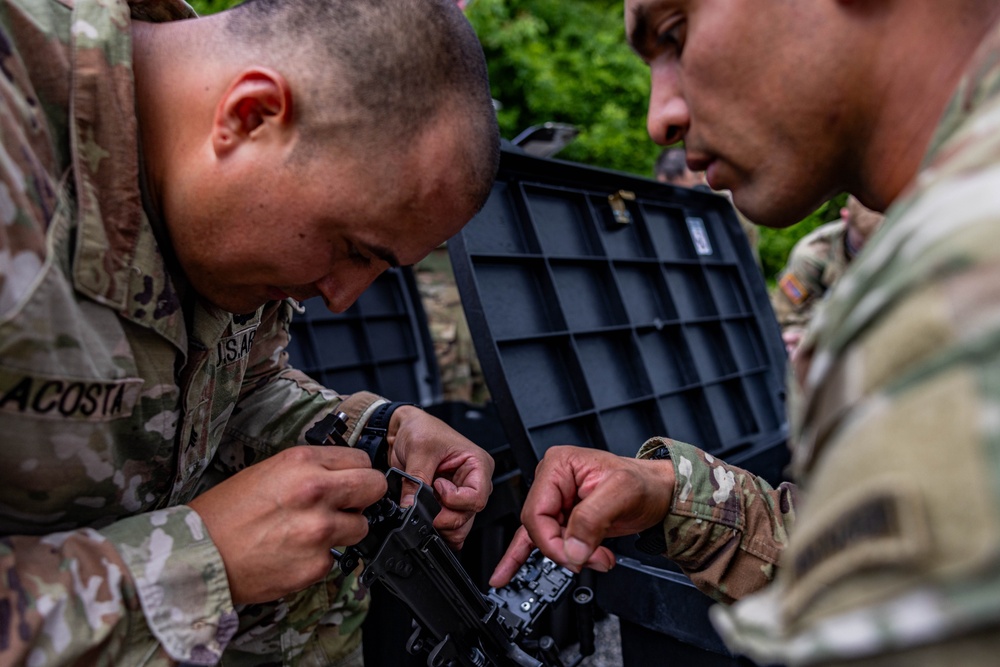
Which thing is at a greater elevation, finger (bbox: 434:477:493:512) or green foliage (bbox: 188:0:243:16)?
green foliage (bbox: 188:0:243:16)

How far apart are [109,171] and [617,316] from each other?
204cm

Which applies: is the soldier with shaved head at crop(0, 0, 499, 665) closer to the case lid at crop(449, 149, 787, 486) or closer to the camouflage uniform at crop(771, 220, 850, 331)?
the case lid at crop(449, 149, 787, 486)

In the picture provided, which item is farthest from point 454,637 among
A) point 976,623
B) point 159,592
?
point 976,623

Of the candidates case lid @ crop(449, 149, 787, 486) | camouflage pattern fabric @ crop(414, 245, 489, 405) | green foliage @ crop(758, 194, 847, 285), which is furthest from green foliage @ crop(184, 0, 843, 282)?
case lid @ crop(449, 149, 787, 486)

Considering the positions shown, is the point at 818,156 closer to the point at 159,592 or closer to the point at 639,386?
the point at 159,592

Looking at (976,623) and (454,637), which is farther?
(454,637)

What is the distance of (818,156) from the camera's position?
117 centimetres

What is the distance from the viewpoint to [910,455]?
1.84 ft

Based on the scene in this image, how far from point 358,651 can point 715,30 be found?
2.06 meters

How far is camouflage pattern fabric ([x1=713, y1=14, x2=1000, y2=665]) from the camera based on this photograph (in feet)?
1.71

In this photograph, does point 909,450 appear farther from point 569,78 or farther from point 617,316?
point 569,78

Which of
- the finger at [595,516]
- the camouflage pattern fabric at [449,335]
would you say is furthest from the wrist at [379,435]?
the camouflage pattern fabric at [449,335]

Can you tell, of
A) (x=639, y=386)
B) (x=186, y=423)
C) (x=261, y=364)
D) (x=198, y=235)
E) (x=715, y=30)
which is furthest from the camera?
(x=639, y=386)

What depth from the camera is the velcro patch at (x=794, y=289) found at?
230 inches
